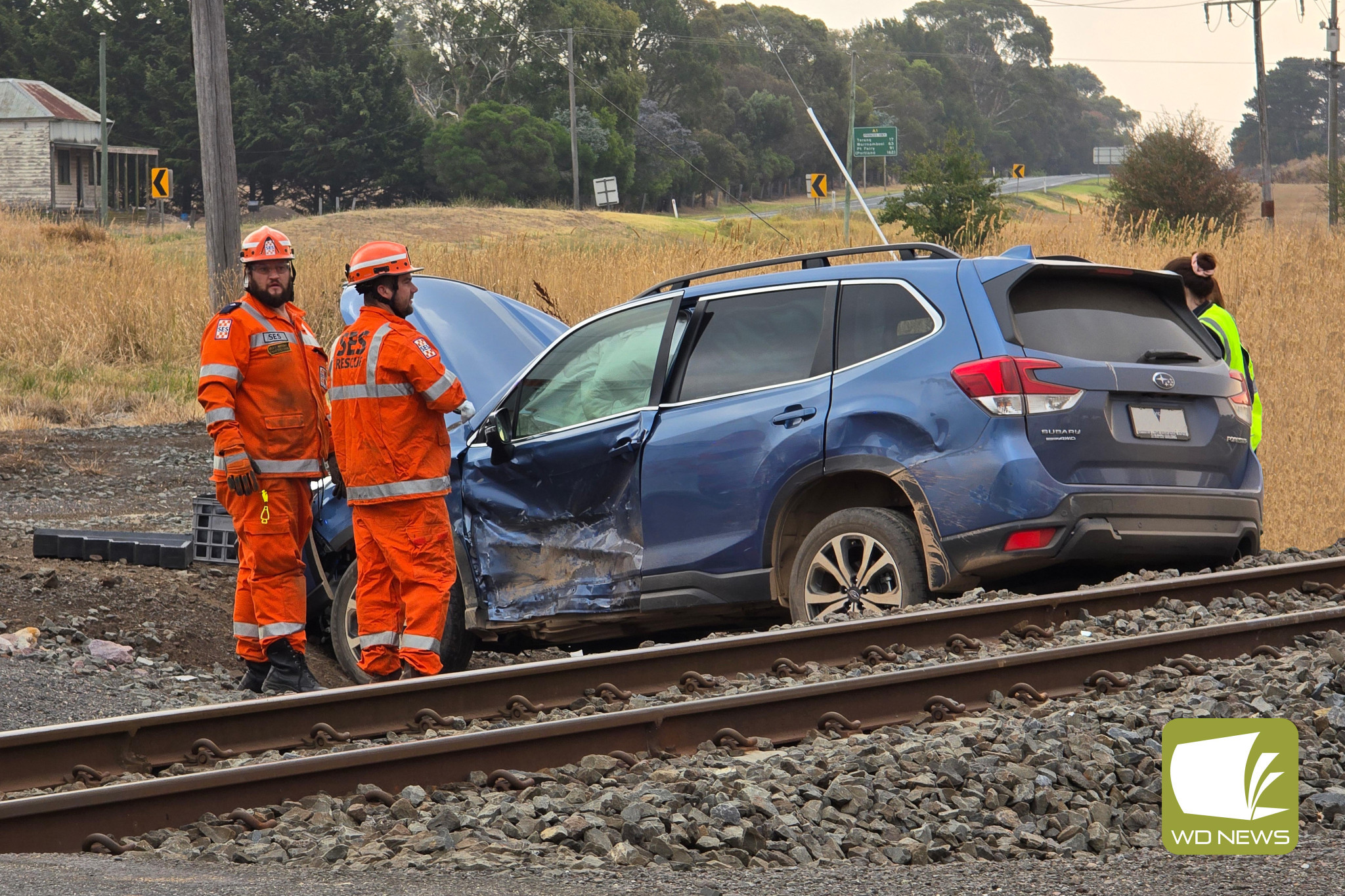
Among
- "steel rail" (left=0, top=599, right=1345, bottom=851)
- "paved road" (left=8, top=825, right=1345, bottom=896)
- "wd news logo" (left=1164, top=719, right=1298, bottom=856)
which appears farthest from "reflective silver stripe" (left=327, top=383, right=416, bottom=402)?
"wd news logo" (left=1164, top=719, right=1298, bottom=856)

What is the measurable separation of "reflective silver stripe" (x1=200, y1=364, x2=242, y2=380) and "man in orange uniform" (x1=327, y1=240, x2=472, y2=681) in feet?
1.67

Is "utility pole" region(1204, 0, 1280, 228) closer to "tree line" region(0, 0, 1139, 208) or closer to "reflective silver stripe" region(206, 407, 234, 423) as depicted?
"tree line" region(0, 0, 1139, 208)

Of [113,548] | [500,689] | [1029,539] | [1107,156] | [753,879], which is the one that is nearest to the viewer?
[753,879]

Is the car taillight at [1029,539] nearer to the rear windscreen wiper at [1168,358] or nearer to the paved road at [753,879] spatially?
the rear windscreen wiper at [1168,358]

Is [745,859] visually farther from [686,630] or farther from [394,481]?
[686,630]

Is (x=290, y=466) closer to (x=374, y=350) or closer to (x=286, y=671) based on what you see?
(x=374, y=350)

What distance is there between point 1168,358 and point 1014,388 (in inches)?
38.4

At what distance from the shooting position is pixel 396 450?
6719 mm

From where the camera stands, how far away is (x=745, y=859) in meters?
3.88

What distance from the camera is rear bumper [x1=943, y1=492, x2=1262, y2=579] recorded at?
6.25 meters

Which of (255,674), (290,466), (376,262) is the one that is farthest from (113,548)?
(376,262)

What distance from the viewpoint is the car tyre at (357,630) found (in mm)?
7633

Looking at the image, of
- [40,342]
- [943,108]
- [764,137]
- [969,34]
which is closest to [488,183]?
[764,137]

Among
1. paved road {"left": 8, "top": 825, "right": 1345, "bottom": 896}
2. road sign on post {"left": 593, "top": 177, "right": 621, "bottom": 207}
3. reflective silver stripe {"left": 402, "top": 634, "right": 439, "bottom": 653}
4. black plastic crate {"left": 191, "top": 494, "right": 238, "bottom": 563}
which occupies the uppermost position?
road sign on post {"left": 593, "top": 177, "right": 621, "bottom": 207}
